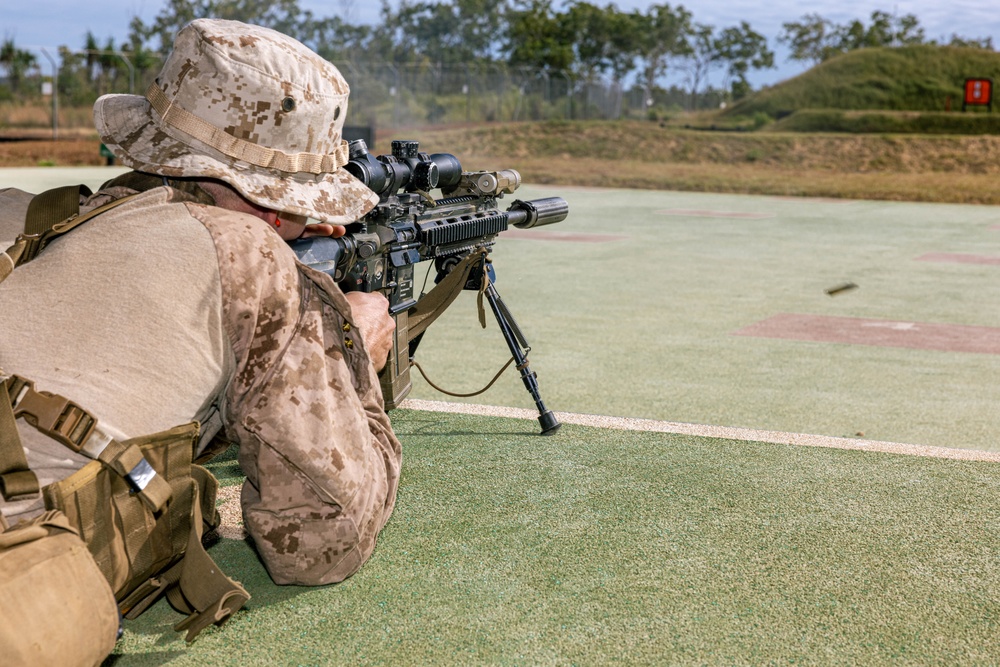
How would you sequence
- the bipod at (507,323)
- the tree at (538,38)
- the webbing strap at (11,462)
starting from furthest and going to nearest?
the tree at (538,38), the bipod at (507,323), the webbing strap at (11,462)

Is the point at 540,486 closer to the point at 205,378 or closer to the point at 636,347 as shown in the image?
the point at 205,378

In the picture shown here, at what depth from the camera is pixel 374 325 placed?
Answer: 318 cm

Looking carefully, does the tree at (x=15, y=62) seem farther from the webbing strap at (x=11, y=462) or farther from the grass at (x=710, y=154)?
the webbing strap at (x=11, y=462)

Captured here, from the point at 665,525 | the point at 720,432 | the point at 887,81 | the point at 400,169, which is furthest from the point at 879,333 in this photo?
the point at 887,81

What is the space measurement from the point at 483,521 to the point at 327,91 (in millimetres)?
1679

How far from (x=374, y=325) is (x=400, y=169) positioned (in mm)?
872

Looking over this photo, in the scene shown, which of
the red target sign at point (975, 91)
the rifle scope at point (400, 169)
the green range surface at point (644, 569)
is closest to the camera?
the green range surface at point (644, 569)

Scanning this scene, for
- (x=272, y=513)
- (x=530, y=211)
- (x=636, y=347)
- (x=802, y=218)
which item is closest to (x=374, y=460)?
(x=272, y=513)

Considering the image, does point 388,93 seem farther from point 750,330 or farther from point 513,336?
point 513,336

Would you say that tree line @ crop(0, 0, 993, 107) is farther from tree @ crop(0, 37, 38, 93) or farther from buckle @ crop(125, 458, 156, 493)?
buckle @ crop(125, 458, 156, 493)

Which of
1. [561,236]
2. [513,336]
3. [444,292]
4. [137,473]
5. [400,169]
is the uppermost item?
[400,169]

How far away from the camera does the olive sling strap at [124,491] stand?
7.16 feet

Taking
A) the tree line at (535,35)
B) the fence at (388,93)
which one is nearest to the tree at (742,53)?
the tree line at (535,35)

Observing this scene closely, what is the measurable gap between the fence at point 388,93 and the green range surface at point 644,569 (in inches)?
1372
